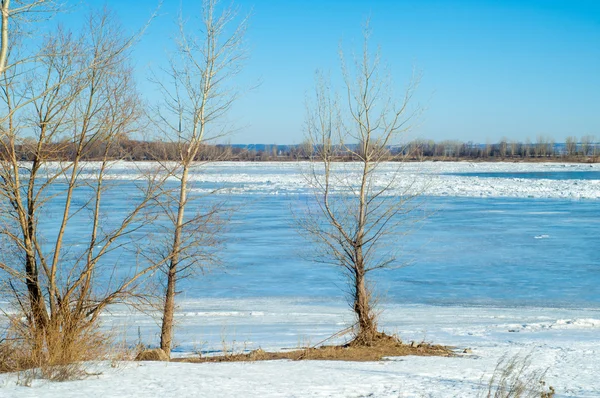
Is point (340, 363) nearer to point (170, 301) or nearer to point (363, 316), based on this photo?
point (363, 316)

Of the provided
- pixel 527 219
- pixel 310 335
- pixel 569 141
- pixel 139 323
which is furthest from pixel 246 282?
pixel 569 141

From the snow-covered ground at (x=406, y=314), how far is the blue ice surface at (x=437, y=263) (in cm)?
5

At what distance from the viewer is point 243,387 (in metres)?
7.22

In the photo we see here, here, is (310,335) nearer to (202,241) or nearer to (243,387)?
(202,241)

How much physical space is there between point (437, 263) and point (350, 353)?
898cm

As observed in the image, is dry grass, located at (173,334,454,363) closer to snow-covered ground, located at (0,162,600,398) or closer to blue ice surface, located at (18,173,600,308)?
snow-covered ground, located at (0,162,600,398)

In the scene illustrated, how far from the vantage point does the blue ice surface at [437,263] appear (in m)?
15.2

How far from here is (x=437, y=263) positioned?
61.2 feet

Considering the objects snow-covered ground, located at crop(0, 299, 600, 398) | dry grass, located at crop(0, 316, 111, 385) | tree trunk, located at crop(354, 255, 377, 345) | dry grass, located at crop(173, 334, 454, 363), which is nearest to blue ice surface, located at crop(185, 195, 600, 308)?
snow-covered ground, located at crop(0, 299, 600, 398)

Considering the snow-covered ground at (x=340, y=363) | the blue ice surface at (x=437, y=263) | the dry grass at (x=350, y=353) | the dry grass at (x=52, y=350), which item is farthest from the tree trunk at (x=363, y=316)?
the dry grass at (x=52, y=350)

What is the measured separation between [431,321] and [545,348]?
9.84 ft

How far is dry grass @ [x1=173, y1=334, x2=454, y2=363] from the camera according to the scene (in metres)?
9.70

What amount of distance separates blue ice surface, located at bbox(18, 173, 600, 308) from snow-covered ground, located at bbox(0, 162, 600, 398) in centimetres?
5

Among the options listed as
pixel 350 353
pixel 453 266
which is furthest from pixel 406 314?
pixel 453 266
